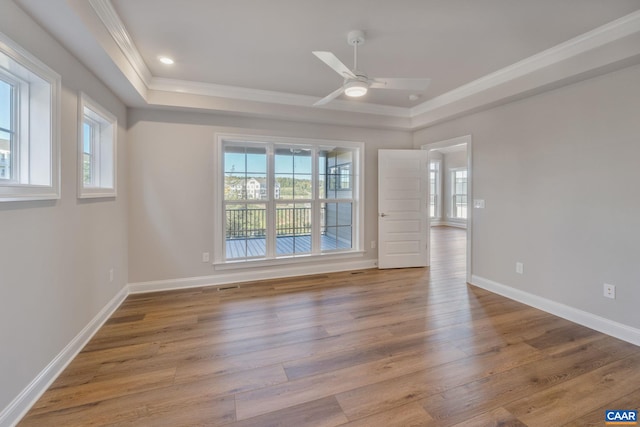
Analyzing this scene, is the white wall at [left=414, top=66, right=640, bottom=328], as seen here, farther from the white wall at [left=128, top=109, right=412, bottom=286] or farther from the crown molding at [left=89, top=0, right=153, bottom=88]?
the crown molding at [left=89, top=0, right=153, bottom=88]

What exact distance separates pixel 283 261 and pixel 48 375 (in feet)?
9.12

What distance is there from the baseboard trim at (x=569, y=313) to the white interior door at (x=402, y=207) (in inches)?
48.5

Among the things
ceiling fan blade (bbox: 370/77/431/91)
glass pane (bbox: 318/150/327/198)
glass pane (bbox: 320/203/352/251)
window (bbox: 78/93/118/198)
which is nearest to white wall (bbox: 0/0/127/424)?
window (bbox: 78/93/118/198)

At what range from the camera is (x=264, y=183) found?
4.25 metres

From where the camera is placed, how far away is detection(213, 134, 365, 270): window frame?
398 centimetres

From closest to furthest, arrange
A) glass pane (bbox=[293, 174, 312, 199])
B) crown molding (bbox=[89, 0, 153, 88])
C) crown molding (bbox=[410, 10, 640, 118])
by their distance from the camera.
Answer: crown molding (bbox=[89, 0, 153, 88]) < crown molding (bbox=[410, 10, 640, 118]) < glass pane (bbox=[293, 174, 312, 199])

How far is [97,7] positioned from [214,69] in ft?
4.18

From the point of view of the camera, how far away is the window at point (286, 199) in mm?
4121

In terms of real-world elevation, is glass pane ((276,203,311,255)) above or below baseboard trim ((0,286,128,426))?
above

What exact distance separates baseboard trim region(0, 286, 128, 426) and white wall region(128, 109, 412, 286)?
966 millimetres

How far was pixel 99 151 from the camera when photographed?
3014 millimetres

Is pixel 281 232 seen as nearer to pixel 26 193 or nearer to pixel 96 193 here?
pixel 96 193

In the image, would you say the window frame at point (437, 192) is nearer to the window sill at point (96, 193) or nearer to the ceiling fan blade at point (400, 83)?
the ceiling fan blade at point (400, 83)

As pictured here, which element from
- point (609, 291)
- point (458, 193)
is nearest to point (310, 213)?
point (609, 291)
